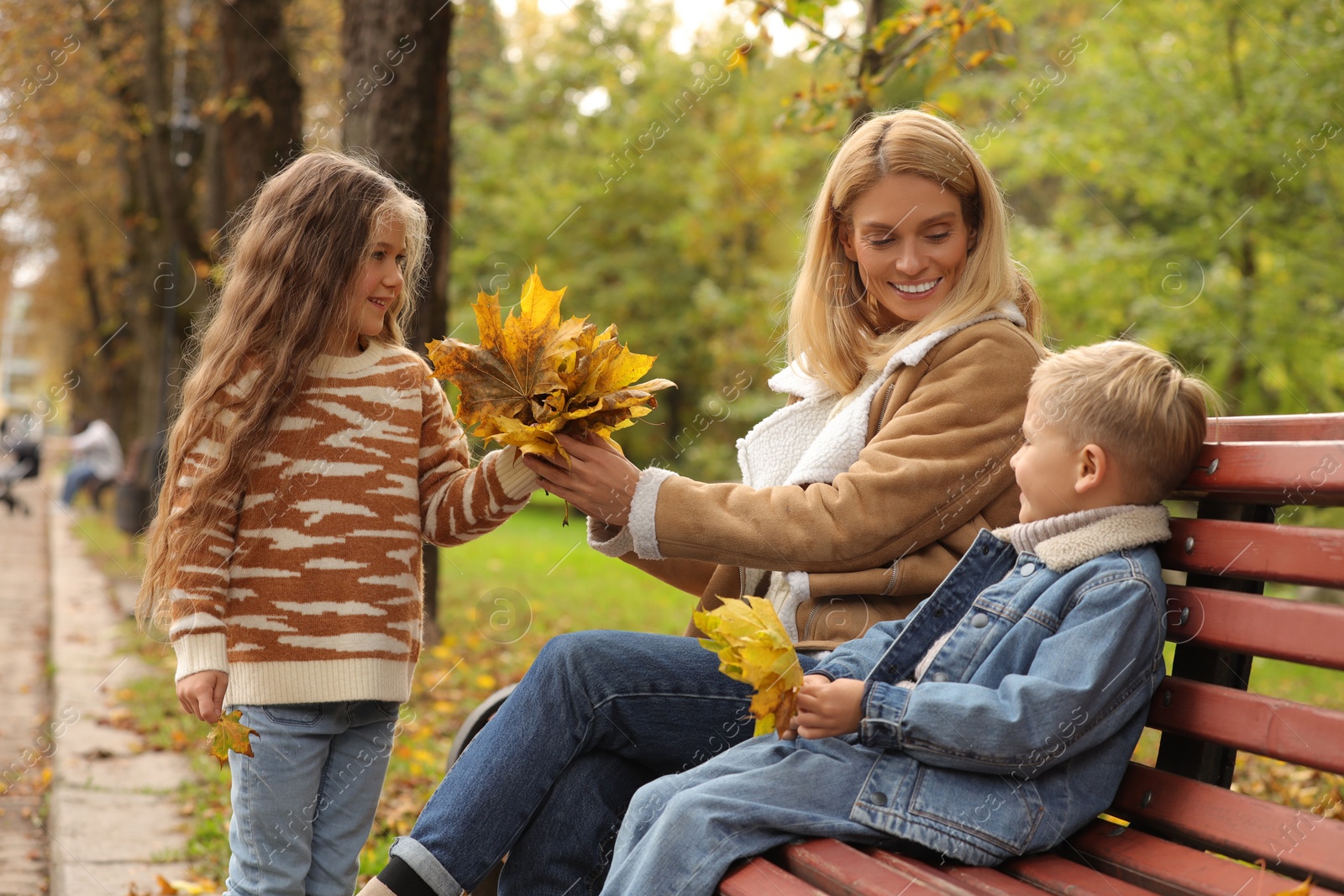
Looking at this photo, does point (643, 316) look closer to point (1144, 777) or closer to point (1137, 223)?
point (1137, 223)

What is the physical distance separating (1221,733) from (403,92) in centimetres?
419

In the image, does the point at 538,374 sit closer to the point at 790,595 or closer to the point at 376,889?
the point at 790,595

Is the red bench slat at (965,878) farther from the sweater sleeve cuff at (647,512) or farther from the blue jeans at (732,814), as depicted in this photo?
the sweater sleeve cuff at (647,512)

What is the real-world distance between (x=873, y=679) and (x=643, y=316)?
66.7ft

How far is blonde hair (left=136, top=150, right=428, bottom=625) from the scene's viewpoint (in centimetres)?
235

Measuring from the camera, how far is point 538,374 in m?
2.20

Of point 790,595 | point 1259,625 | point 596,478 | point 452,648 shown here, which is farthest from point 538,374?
point 452,648

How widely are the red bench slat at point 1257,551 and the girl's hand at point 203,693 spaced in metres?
1.71

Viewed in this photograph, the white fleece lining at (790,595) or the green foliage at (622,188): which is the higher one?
the green foliage at (622,188)

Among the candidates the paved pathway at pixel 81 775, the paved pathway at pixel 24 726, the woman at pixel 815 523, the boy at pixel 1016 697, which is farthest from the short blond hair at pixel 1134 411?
the paved pathway at pixel 24 726

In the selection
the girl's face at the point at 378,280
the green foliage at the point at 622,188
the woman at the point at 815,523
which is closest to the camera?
the woman at the point at 815,523

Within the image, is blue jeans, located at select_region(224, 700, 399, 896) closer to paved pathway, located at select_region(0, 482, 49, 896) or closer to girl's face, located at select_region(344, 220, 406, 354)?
girl's face, located at select_region(344, 220, 406, 354)

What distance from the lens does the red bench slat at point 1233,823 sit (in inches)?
64.8

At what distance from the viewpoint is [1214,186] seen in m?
11.0
